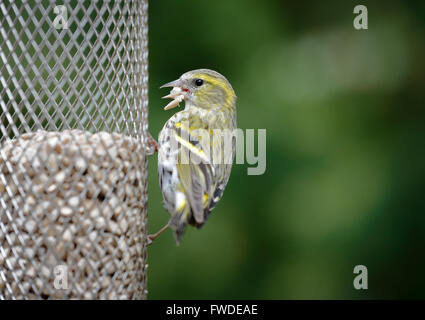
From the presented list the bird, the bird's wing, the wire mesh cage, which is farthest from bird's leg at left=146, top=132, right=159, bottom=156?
the wire mesh cage

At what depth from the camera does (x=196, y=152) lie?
362 cm

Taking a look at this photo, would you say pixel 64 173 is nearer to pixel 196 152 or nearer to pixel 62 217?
pixel 62 217

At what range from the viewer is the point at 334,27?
5.49 m

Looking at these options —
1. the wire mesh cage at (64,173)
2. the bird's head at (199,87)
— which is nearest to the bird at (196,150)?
the bird's head at (199,87)

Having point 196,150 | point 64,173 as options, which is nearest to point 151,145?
point 196,150

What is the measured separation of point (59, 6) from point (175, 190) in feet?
3.73

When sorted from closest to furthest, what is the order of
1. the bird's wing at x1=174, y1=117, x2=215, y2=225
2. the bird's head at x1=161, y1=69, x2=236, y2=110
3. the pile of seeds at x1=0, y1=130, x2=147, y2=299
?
1. the pile of seeds at x1=0, y1=130, x2=147, y2=299
2. the bird's wing at x1=174, y1=117, x2=215, y2=225
3. the bird's head at x1=161, y1=69, x2=236, y2=110

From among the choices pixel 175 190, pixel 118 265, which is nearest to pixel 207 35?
pixel 175 190

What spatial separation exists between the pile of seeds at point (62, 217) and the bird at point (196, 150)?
39 centimetres

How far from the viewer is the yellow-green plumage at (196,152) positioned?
3.38 metres

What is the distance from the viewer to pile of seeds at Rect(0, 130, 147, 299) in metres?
2.91

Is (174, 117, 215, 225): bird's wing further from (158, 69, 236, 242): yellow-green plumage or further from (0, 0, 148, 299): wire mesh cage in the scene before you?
(0, 0, 148, 299): wire mesh cage

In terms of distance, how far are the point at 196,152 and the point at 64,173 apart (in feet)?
2.98

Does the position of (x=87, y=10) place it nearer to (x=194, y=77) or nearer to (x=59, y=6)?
(x=59, y=6)
